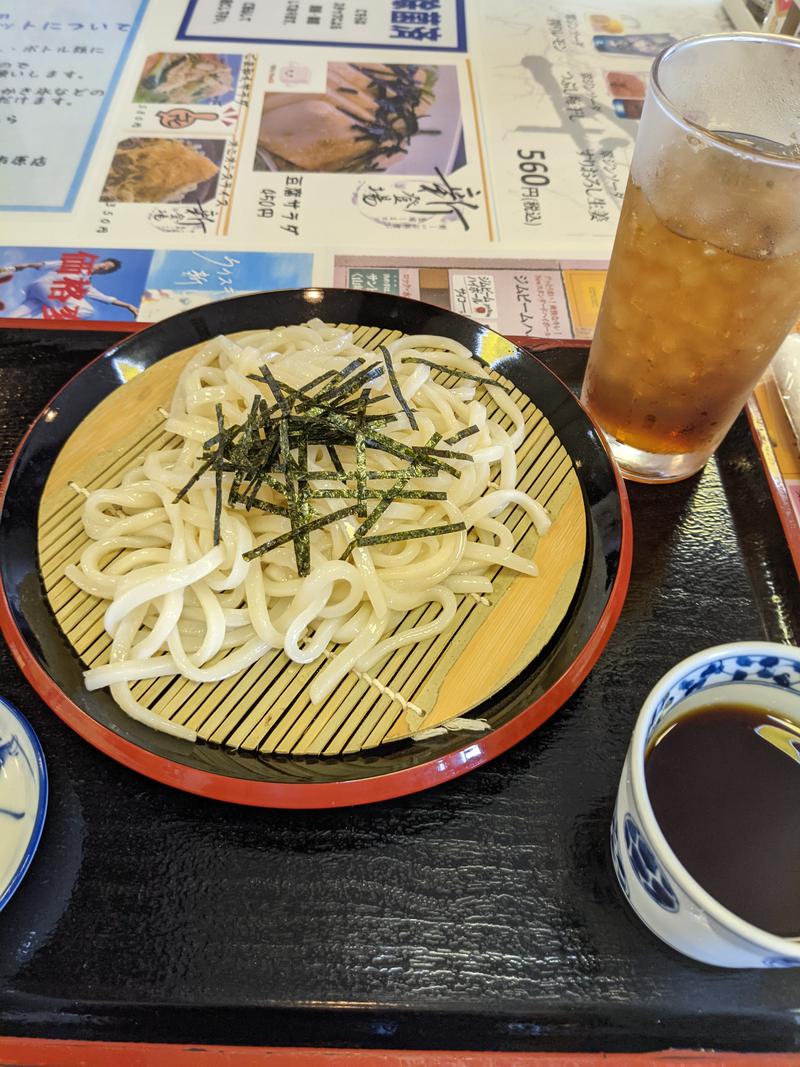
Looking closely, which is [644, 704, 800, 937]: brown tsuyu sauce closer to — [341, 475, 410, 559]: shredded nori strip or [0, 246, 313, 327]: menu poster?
[341, 475, 410, 559]: shredded nori strip

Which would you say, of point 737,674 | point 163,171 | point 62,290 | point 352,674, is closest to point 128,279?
point 62,290

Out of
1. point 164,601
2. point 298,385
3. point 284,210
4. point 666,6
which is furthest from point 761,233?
point 666,6

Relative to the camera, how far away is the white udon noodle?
1304mm

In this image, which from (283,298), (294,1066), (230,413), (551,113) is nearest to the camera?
(294,1066)

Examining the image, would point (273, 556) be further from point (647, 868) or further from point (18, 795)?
point (647, 868)

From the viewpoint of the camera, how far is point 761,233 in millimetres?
1235

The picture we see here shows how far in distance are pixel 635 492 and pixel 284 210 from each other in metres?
1.50

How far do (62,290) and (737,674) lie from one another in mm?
2038

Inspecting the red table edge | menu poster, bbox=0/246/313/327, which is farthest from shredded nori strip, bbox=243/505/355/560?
menu poster, bbox=0/246/313/327

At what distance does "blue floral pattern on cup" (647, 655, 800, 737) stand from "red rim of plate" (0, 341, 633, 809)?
0.21 m

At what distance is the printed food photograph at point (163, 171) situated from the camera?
8.09 ft

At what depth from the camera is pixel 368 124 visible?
2707mm

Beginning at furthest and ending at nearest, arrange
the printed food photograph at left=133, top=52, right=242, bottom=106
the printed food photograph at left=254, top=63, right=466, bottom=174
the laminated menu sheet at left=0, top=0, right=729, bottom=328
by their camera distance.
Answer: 1. the printed food photograph at left=133, top=52, right=242, bottom=106
2. the printed food photograph at left=254, top=63, right=466, bottom=174
3. the laminated menu sheet at left=0, top=0, right=729, bottom=328

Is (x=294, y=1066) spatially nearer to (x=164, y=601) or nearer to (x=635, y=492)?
(x=164, y=601)
